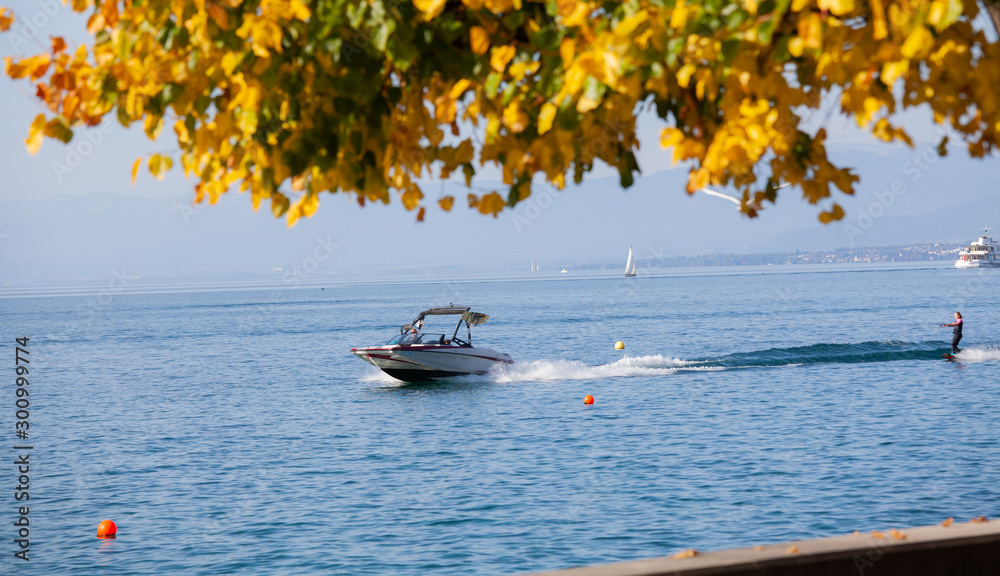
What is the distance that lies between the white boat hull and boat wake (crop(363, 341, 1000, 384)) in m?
0.90

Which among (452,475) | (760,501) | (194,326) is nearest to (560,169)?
(760,501)

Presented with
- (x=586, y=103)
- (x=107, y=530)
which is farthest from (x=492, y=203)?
(x=107, y=530)

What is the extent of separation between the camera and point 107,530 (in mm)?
18172

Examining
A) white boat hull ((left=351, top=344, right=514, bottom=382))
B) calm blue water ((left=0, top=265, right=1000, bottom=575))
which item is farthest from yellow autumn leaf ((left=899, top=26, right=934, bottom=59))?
white boat hull ((left=351, top=344, right=514, bottom=382))

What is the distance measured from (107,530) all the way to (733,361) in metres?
37.2

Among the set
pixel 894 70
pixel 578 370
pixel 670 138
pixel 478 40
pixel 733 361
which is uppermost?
pixel 478 40

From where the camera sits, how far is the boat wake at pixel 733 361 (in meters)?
43.8

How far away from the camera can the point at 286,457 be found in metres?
26.0

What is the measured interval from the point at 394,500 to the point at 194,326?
Result: 99.6m

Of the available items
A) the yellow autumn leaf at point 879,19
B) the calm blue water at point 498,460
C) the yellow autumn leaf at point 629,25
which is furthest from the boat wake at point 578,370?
the yellow autumn leaf at point 879,19

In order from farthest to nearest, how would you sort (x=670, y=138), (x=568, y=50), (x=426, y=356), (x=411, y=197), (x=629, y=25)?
(x=426, y=356), (x=411, y=197), (x=670, y=138), (x=568, y=50), (x=629, y=25)

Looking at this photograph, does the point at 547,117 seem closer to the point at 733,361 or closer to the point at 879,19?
the point at 879,19

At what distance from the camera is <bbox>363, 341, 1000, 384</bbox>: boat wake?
144 feet

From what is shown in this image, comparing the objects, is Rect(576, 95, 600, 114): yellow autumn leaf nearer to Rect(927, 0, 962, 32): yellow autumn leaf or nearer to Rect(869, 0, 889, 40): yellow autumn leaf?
Rect(869, 0, 889, 40): yellow autumn leaf
